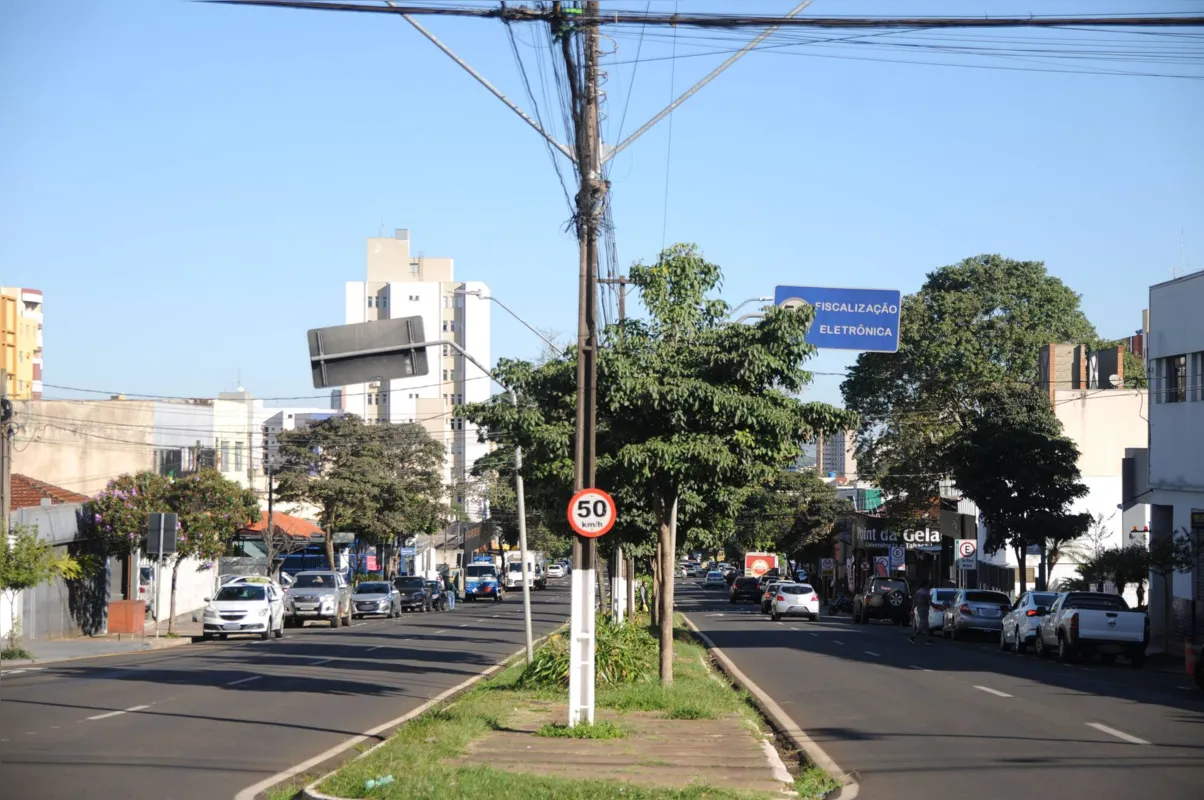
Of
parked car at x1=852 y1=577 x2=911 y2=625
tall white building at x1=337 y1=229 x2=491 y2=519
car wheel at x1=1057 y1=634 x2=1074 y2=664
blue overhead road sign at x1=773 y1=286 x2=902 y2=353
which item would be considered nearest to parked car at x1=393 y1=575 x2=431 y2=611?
parked car at x1=852 y1=577 x2=911 y2=625

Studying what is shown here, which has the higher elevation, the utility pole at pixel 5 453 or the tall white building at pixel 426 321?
the tall white building at pixel 426 321

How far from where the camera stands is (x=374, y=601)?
5159cm

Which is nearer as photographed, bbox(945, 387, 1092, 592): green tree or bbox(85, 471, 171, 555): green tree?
bbox(85, 471, 171, 555): green tree

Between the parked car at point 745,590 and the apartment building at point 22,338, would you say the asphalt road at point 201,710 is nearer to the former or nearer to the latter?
the parked car at point 745,590

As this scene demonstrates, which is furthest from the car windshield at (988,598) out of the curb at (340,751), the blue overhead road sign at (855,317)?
the curb at (340,751)

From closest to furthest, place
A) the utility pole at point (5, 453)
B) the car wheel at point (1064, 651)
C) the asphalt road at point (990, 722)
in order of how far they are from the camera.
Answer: the asphalt road at point (990, 722)
the utility pole at point (5, 453)
the car wheel at point (1064, 651)

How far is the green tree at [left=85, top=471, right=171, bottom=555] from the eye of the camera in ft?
123

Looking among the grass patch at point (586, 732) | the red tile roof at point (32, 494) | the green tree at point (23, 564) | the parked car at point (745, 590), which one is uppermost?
the red tile roof at point (32, 494)

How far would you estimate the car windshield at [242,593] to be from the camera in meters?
36.2

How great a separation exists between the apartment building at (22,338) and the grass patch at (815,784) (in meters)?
88.4

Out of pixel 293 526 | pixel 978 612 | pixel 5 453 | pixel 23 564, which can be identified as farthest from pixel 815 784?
pixel 293 526

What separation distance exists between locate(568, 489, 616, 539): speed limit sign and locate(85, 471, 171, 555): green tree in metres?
26.5

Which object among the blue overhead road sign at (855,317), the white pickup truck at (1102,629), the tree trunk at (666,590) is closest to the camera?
the tree trunk at (666,590)

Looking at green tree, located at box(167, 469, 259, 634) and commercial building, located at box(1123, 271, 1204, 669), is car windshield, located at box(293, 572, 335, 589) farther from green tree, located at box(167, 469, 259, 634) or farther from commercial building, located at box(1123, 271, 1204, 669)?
commercial building, located at box(1123, 271, 1204, 669)
